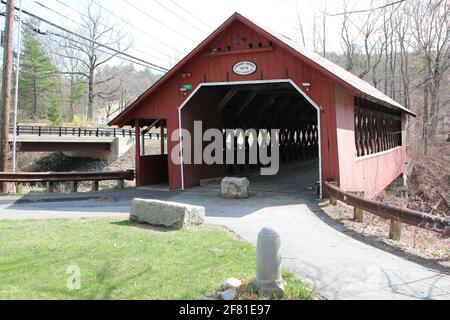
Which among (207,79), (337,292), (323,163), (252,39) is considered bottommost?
(337,292)

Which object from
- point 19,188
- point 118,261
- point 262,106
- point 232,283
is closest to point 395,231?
point 232,283

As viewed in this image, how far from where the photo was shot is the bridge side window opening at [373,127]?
1457 cm

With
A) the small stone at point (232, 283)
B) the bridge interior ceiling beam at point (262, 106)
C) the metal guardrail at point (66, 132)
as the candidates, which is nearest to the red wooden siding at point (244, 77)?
the bridge interior ceiling beam at point (262, 106)

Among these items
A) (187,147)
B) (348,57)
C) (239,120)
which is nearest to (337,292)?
(187,147)

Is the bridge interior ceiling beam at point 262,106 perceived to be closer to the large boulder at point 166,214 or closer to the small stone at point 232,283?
the large boulder at point 166,214

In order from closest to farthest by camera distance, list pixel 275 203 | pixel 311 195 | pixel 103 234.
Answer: pixel 103 234 → pixel 275 203 → pixel 311 195

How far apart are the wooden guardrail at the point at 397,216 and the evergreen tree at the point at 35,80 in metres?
44.4

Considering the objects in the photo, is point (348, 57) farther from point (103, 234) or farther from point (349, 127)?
point (103, 234)

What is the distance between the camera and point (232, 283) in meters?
4.54

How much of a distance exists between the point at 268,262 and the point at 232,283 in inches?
20.6

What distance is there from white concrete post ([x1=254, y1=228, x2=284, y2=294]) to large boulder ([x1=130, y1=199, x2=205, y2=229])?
3.67 metres

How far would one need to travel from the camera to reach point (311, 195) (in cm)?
1234

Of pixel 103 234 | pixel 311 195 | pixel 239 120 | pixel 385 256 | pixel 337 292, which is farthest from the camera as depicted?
pixel 239 120

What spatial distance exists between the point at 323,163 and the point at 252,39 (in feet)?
13.2
